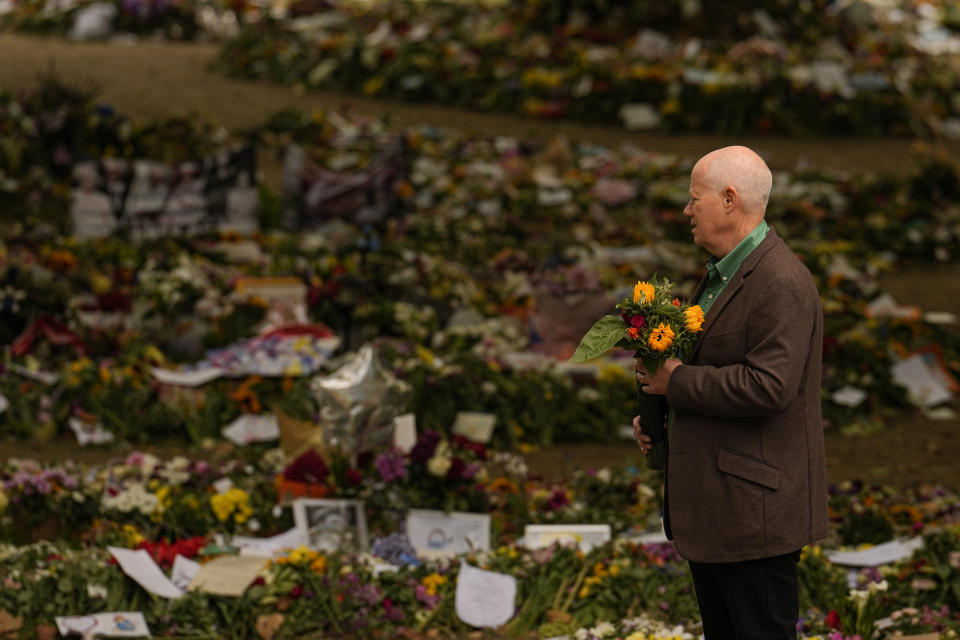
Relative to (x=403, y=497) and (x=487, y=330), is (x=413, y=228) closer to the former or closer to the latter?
(x=487, y=330)

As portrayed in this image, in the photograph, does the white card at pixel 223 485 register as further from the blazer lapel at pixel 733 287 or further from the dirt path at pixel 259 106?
the dirt path at pixel 259 106

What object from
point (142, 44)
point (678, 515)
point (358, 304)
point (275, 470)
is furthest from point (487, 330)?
point (142, 44)

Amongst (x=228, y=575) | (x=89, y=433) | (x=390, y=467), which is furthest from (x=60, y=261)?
(x=228, y=575)

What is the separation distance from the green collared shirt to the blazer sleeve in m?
0.12

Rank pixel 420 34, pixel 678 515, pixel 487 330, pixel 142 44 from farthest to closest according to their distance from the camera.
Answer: pixel 142 44
pixel 420 34
pixel 487 330
pixel 678 515

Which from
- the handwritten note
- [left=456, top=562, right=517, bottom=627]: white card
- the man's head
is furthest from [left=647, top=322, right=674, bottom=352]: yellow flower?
the handwritten note

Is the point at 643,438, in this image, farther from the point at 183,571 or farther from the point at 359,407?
the point at 359,407

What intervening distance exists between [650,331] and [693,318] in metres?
0.11

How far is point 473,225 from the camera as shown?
10219mm

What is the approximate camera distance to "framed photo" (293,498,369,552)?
5359 millimetres

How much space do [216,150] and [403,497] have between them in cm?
755

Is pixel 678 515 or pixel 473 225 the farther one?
pixel 473 225

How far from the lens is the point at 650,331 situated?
3047mm

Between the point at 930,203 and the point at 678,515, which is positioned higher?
the point at 678,515
